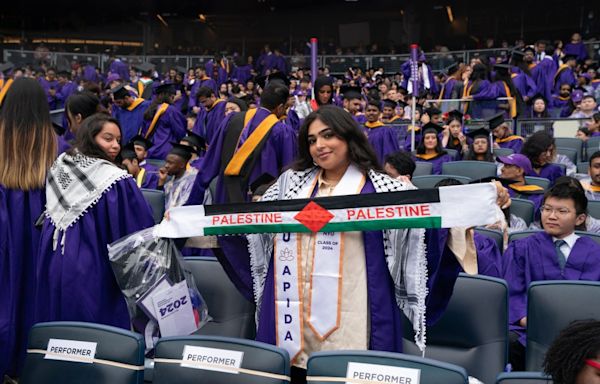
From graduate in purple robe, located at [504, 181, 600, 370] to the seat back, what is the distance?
143 cm

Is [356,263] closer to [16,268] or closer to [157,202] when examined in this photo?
[16,268]

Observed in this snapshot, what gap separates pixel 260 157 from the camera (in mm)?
5695

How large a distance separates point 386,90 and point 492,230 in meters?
11.1

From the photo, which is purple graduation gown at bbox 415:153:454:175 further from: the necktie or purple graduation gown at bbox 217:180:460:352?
purple graduation gown at bbox 217:180:460:352

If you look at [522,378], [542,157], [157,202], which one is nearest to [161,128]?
[157,202]

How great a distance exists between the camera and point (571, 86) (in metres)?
14.7

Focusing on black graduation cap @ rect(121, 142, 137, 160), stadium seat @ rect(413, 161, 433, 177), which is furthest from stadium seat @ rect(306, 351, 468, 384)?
stadium seat @ rect(413, 161, 433, 177)

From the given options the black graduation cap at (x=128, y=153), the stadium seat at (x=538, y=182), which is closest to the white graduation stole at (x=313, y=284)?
the stadium seat at (x=538, y=182)

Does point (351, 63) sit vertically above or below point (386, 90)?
above

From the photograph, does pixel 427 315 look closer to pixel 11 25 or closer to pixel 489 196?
pixel 489 196

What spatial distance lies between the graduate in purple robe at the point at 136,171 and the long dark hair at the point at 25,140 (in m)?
2.98

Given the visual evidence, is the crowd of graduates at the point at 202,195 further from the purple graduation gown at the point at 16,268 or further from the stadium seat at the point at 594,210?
the stadium seat at the point at 594,210

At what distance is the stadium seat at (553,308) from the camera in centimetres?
330

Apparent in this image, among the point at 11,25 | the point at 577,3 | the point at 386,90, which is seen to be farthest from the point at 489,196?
the point at 11,25
